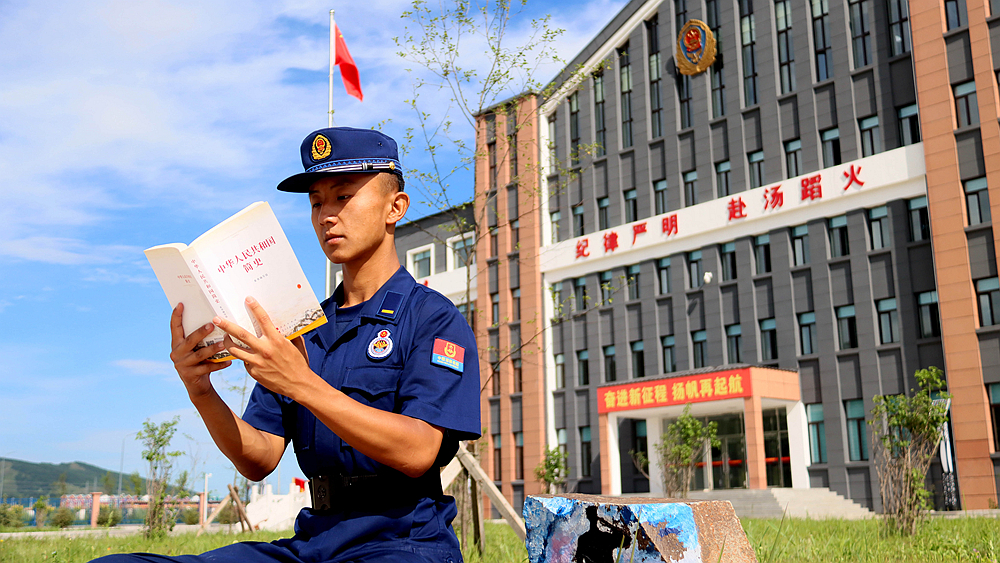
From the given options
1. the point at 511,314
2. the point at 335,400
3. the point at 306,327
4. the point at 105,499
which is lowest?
the point at 105,499

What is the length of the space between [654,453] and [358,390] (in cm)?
2632

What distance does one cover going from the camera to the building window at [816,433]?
24125 millimetres

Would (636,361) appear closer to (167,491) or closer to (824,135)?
(824,135)

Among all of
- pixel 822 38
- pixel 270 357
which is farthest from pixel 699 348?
pixel 270 357

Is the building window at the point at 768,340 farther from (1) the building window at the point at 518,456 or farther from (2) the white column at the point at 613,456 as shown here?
(1) the building window at the point at 518,456

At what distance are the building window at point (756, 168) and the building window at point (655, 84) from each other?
399 cm

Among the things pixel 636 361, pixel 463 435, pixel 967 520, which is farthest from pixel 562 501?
pixel 636 361

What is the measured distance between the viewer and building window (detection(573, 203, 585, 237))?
31495 millimetres

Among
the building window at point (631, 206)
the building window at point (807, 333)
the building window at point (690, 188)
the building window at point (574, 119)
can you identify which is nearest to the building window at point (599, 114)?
the building window at point (574, 119)

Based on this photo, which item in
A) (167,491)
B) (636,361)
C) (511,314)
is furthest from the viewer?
(511,314)

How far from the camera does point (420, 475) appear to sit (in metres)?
1.99

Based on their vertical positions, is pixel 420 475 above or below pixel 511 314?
below

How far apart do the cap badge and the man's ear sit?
233mm

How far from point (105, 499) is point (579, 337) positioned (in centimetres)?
1675
